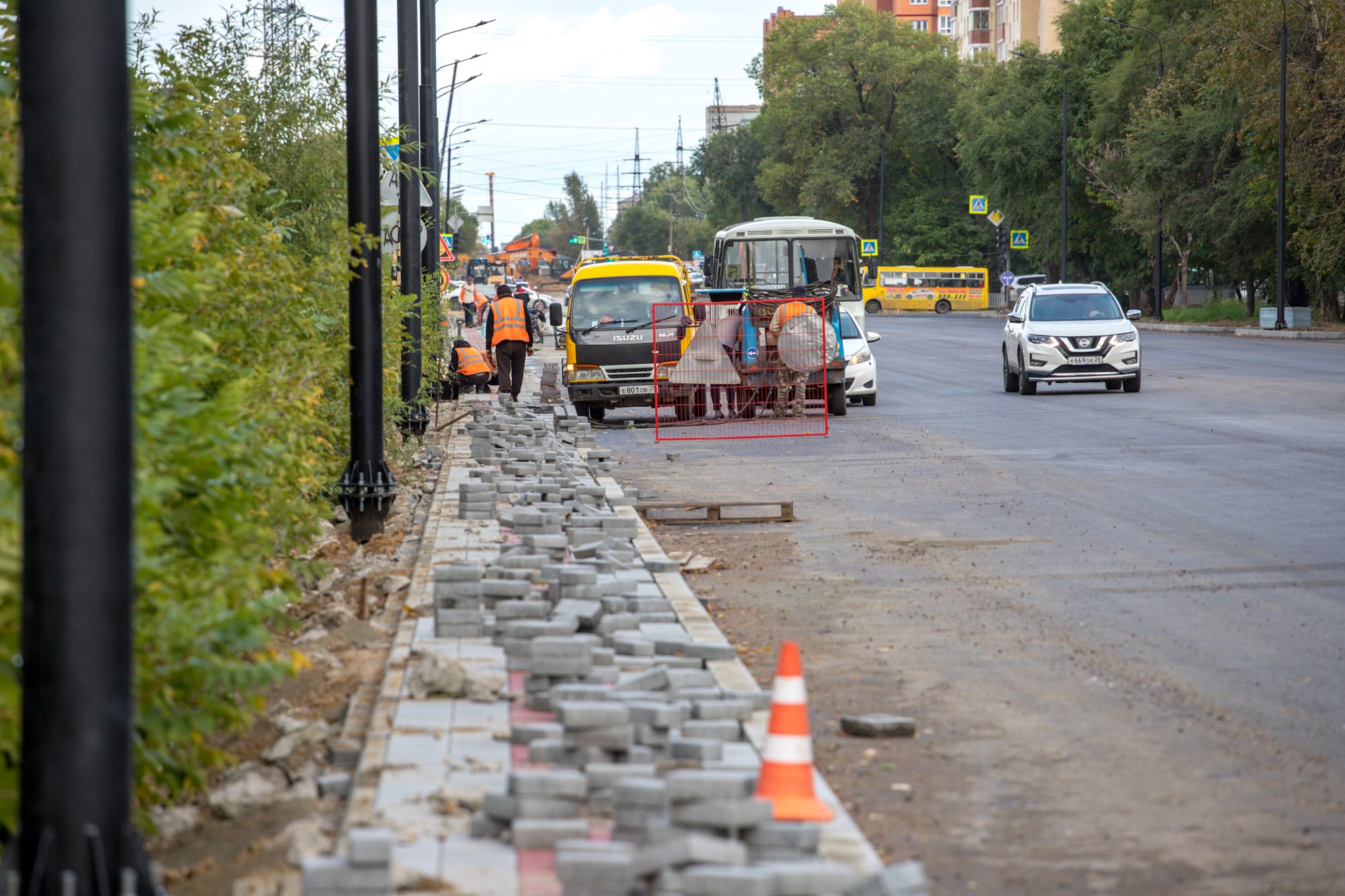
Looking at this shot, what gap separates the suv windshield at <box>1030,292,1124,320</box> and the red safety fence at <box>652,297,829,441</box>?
17.6ft

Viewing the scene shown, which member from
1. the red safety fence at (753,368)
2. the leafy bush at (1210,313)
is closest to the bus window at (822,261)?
the red safety fence at (753,368)

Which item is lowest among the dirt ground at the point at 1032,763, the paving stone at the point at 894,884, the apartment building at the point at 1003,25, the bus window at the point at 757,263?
the dirt ground at the point at 1032,763

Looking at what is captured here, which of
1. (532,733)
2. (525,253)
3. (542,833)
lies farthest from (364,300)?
(525,253)

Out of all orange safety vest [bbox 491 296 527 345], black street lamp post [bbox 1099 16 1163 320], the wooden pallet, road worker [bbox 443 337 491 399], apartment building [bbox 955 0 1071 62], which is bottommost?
the wooden pallet

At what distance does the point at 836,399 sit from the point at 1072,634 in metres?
14.9

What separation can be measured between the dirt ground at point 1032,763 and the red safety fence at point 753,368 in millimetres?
12914

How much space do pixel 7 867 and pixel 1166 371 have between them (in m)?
29.2

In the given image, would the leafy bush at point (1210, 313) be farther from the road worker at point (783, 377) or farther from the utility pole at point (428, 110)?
the utility pole at point (428, 110)

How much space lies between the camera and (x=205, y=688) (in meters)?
4.74

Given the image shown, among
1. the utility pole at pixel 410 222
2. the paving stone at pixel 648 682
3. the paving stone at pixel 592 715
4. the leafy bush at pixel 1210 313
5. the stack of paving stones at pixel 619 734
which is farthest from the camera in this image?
the leafy bush at pixel 1210 313

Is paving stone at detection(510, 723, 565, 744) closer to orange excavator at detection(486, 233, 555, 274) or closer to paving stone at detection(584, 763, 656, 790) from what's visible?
paving stone at detection(584, 763, 656, 790)

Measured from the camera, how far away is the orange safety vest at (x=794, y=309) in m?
22.3

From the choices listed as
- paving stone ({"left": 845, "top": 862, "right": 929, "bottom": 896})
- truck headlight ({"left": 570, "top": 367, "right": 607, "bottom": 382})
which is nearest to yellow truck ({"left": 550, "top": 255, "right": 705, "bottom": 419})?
truck headlight ({"left": 570, "top": 367, "right": 607, "bottom": 382})

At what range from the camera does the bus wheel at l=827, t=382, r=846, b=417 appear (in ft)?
74.1
